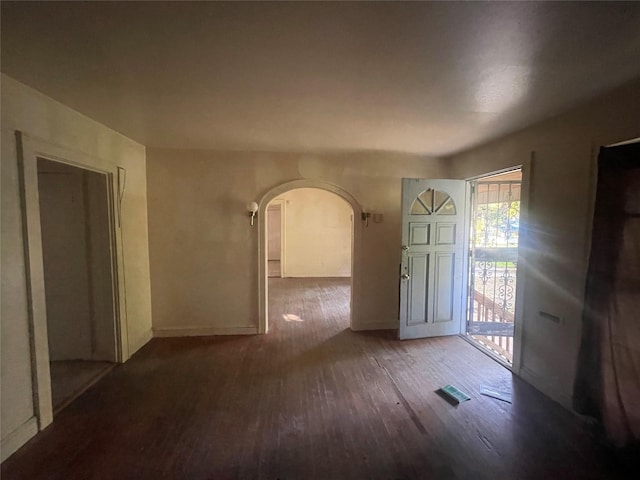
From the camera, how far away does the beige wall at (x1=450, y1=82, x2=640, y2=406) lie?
7.45ft

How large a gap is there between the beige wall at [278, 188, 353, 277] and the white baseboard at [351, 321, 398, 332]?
418cm

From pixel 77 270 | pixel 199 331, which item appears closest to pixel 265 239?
pixel 199 331

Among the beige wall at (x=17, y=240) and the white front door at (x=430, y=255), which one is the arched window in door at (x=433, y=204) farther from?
the beige wall at (x=17, y=240)

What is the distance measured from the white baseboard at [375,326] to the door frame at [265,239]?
0.04m

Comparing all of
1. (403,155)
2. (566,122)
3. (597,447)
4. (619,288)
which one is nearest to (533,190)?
(566,122)

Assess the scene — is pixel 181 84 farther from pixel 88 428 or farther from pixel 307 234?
pixel 307 234

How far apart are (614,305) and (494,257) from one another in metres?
2.52

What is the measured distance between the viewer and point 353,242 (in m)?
4.35

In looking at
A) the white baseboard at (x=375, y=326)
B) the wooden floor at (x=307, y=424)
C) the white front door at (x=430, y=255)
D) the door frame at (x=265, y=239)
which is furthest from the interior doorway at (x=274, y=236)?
the wooden floor at (x=307, y=424)

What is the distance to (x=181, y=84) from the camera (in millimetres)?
2049

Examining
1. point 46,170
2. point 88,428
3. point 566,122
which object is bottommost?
point 88,428

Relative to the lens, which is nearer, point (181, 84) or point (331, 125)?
point (181, 84)

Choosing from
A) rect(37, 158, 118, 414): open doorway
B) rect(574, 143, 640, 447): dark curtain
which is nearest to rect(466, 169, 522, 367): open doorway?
rect(574, 143, 640, 447): dark curtain

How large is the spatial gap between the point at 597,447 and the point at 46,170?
538 centimetres
